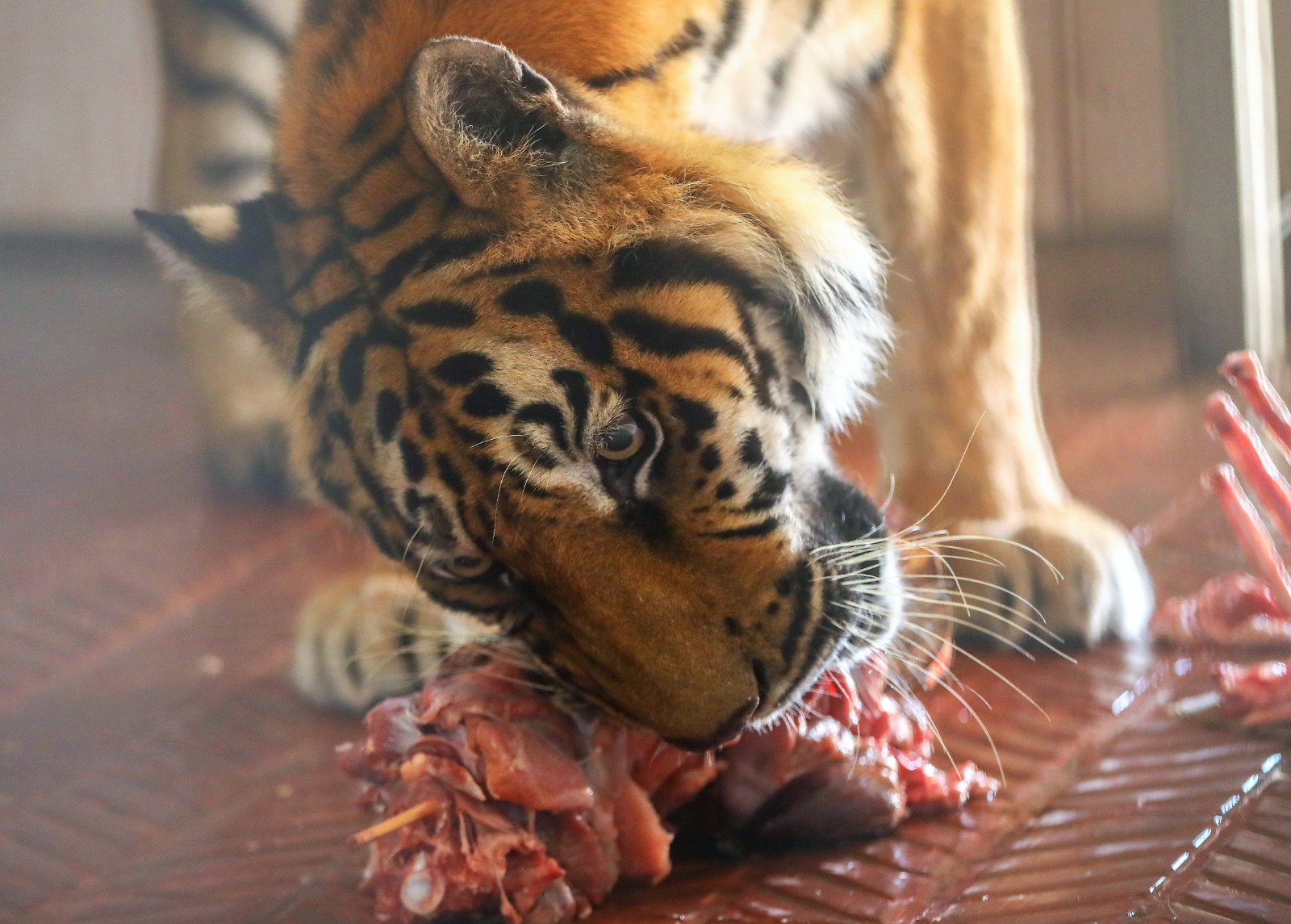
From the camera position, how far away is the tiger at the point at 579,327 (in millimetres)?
660

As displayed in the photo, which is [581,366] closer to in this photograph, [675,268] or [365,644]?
[675,268]

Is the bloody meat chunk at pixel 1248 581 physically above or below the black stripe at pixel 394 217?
below

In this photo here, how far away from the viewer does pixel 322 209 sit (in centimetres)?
73

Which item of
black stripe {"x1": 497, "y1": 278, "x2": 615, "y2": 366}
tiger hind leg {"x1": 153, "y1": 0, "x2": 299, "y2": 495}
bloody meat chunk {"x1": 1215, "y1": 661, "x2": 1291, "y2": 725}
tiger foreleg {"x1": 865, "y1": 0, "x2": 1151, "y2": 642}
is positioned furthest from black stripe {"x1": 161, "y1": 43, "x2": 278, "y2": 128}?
bloody meat chunk {"x1": 1215, "y1": 661, "x2": 1291, "y2": 725}

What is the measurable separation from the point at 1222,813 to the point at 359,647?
2.05 ft

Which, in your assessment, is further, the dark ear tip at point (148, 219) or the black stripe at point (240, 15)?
the black stripe at point (240, 15)

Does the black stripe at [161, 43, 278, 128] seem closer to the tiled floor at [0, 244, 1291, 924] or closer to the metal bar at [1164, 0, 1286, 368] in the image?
the tiled floor at [0, 244, 1291, 924]

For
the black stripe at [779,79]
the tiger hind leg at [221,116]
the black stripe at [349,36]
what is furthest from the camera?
the black stripe at [779,79]

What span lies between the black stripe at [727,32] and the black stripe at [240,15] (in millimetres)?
277

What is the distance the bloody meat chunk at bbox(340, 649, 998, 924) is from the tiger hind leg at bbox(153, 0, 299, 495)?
0.77 feet

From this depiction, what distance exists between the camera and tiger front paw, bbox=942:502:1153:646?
913 millimetres

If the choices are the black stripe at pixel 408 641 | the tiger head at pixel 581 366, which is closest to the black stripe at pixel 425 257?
the tiger head at pixel 581 366

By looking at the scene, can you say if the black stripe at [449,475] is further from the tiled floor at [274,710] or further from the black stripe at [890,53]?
the black stripe at [890,53]

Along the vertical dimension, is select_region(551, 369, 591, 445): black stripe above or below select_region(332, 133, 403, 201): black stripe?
below
